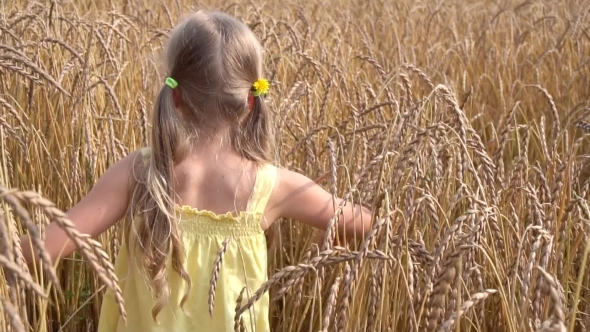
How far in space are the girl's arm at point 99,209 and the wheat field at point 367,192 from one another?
4 cm

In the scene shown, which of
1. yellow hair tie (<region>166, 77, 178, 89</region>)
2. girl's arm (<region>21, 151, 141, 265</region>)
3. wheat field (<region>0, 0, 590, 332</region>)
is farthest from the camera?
yellow hair tie (<region>166, 77, 178, 89</region>)

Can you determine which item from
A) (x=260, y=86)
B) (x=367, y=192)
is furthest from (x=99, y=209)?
(x=367, y=192)

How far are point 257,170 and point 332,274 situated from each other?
10.9 inches

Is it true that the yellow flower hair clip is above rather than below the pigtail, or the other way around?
above

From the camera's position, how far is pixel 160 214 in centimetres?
144

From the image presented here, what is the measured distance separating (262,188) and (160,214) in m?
0.21

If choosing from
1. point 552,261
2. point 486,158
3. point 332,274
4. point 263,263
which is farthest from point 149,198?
point 552,261

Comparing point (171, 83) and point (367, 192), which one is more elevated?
point (171, 83)

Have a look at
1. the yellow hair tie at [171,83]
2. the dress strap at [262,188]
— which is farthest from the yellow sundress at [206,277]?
the yellow hair tie at [171,83]

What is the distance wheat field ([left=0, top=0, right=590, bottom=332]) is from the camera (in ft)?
3.64

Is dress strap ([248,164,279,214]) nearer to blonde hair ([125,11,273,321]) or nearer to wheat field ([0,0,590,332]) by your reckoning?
blonde hair ([125,11,273,321])

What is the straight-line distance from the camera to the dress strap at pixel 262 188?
4.97 ft

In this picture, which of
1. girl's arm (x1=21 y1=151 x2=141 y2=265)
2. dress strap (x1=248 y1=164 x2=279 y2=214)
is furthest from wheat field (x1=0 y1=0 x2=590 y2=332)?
dress strap (x1=248 y1=164 x2=279 y2=214)

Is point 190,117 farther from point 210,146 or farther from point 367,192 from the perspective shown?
point 367,192
